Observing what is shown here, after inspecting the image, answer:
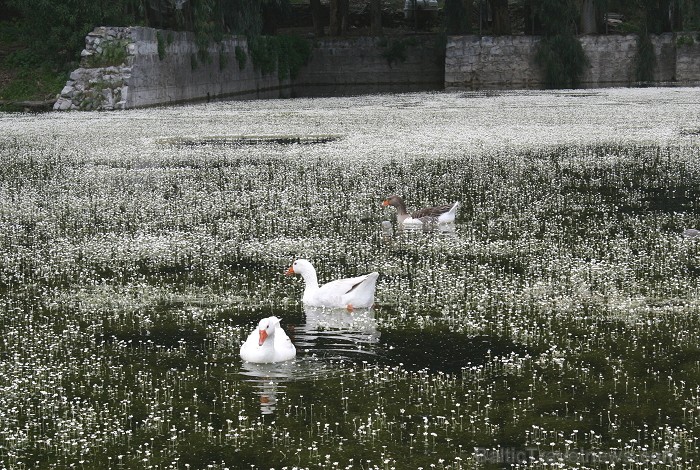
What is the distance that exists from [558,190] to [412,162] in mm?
3765

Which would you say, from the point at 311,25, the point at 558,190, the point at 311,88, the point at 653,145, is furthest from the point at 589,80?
the point at 558,190

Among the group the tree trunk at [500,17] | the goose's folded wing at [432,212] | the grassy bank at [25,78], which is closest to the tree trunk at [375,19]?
the tree trunk at [500,17]

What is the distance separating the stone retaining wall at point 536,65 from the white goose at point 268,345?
143 ft

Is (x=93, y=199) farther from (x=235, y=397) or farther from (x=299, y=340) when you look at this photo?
(x=235, y=397)

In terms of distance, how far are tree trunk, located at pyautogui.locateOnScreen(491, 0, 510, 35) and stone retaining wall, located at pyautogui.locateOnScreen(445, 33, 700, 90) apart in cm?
175

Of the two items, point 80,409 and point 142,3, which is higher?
point 142,3

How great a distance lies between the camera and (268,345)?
732 centimetres

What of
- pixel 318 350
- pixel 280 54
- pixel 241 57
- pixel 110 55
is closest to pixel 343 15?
pixel 280 54

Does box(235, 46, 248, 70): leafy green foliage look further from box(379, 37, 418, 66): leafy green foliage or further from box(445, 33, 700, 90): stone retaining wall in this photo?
box(445, 33, 700, 90): stone retaining wall

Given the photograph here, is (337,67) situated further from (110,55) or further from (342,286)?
(342,286)

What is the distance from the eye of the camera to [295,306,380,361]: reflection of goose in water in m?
7.75

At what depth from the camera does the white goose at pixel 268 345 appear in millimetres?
7277

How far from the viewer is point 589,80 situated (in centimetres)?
4988

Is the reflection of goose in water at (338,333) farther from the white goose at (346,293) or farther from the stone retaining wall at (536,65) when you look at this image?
the stone retaining wall at (536,65)
